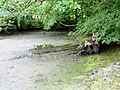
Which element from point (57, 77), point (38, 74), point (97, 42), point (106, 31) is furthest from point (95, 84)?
point (97, 42)

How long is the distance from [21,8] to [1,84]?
4.58 ft

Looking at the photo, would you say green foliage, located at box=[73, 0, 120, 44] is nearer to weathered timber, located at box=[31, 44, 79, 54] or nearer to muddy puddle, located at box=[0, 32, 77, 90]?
muddy puddle, located at box=[0, 32, 77, 90]

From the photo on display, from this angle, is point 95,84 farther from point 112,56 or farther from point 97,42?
point 97,42

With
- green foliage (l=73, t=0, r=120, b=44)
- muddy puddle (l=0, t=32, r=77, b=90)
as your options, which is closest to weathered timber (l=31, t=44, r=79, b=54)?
muddy puddle (l=0, t=32, r=77, b=90)

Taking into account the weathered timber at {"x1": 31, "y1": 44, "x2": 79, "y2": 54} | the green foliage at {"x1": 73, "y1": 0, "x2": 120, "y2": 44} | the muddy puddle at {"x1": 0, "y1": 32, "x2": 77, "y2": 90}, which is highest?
the green foliage at {"x1": 73, "y1": 0, "x2": 120, "y2": 44}

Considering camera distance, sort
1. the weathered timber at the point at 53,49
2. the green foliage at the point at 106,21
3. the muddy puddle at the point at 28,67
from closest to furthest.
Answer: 1. the muddy puddle at the point at 28,67
2. the green foliage at the point at 106,21
3. the weathered timber at the point at 53,49

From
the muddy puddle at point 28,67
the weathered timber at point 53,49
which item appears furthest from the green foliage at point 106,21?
the weathered timber at point 53,49

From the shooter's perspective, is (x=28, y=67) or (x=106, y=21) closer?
(x=28, y=67)

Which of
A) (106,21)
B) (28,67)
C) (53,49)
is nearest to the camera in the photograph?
(28,67)

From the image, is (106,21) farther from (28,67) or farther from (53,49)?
(53,49)

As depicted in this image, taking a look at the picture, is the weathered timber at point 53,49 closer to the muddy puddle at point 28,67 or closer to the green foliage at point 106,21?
the muddy puddle at point 28,67

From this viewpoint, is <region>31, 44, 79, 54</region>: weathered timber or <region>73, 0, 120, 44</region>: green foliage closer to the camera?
<region>73, 0, 120, 44</region>: green foliage

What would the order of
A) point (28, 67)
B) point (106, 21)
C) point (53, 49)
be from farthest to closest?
point (53, 49)
point (106, 21)
point (28, 67)

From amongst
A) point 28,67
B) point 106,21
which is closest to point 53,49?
point 28,67
